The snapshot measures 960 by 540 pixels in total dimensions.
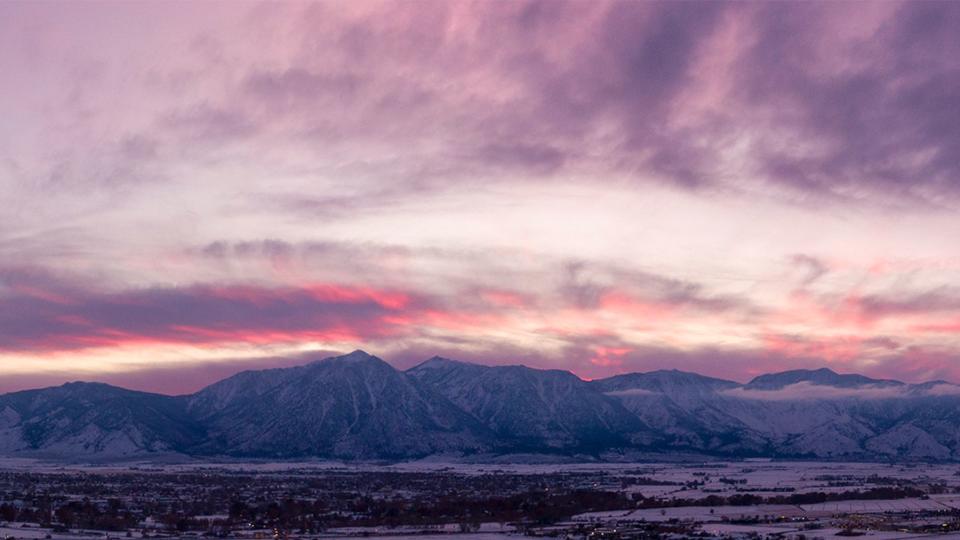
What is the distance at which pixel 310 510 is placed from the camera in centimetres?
18238

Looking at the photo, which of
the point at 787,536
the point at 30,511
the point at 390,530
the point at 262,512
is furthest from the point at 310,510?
the point at 787,536

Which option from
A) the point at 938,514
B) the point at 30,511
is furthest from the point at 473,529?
the point at 938,514

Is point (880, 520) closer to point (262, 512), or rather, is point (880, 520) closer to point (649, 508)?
point (649, 508)

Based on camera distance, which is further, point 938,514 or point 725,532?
point 938,514

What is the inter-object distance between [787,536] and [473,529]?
4424 centimetres

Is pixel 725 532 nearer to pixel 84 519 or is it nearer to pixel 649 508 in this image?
pixel 649 508

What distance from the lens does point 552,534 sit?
152m

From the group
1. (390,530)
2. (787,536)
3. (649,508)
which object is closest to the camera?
(787,536)

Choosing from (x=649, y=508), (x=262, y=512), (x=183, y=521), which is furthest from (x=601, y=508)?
(x=183, y=521)

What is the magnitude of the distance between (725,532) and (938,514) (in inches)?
2062

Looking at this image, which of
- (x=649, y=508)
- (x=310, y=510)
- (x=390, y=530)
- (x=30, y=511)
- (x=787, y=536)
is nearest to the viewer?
(x=787, y=536)

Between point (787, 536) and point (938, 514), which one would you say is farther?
point (938, 514)

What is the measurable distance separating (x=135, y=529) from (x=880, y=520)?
377 feet

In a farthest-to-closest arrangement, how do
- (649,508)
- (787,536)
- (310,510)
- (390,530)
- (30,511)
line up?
(649,508)
(310,510)
(30,511)
(390,530)
(787,536)
